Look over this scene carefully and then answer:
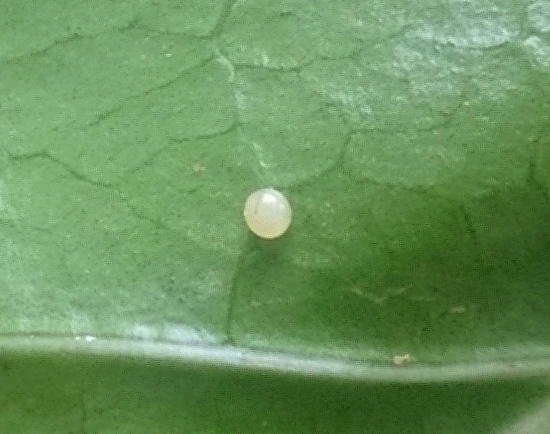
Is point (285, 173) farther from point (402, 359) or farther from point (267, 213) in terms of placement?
point (402, 359)

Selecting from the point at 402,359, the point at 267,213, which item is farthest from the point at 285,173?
the point at 402,359

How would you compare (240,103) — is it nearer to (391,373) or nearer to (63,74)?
(63,74)

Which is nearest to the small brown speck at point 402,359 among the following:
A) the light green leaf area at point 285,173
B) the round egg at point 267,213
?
the light green leaf area at point 285,173

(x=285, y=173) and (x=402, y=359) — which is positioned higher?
(x=285, y=173)

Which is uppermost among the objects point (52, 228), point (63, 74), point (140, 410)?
point (63, 74)

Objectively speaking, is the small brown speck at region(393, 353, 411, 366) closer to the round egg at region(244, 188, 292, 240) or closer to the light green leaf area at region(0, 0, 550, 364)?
the light green leaf area at region(0, 0, 550, 364)

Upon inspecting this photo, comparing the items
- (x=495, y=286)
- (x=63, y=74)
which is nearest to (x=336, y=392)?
(x=495, y=286)

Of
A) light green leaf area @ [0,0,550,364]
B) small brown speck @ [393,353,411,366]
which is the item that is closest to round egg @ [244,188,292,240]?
light green leaf area @ [0,0,550,364]
